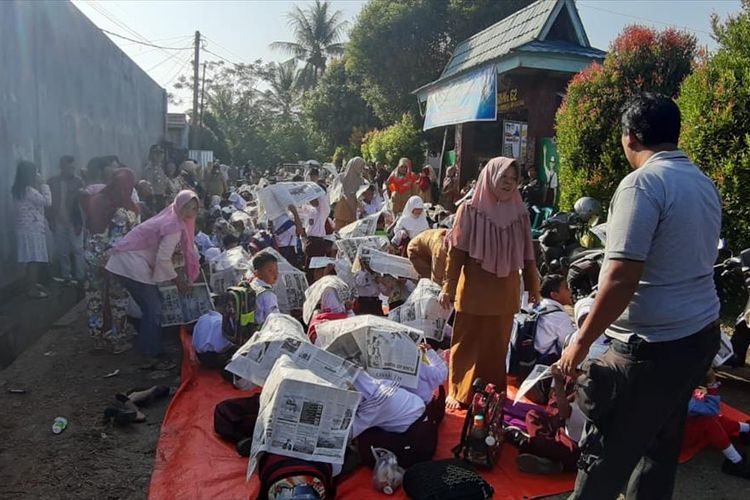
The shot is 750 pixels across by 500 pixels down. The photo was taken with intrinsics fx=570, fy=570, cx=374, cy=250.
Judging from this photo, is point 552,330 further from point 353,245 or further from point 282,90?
point 282,90

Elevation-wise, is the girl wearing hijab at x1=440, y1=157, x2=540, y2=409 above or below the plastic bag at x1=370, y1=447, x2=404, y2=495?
above

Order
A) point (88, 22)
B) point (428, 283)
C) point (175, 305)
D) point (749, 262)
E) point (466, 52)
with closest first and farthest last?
point (749, 262) < point (428, 283) < point (175, 305) < point (88, 22) < point (466, 52)

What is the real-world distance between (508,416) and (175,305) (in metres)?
3.21

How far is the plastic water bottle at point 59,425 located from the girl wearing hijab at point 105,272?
1376mm

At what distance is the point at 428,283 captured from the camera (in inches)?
185

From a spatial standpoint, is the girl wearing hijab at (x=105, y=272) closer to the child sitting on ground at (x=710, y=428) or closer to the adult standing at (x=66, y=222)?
the adult standing at (x=66, y=222)

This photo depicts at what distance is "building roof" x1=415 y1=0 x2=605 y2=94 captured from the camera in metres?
9.35

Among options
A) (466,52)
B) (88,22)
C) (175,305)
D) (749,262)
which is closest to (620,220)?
(749,262)

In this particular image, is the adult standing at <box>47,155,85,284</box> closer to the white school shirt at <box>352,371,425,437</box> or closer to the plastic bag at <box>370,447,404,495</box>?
the white school shirt at <box>352,371,425,437</box>

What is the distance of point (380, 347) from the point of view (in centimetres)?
322

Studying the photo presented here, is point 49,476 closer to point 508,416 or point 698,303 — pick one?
point 508,416

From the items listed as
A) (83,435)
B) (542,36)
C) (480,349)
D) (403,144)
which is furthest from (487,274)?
(403,144)

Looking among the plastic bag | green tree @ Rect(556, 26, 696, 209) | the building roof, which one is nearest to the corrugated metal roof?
the building roof

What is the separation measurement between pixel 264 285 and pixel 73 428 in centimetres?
166
